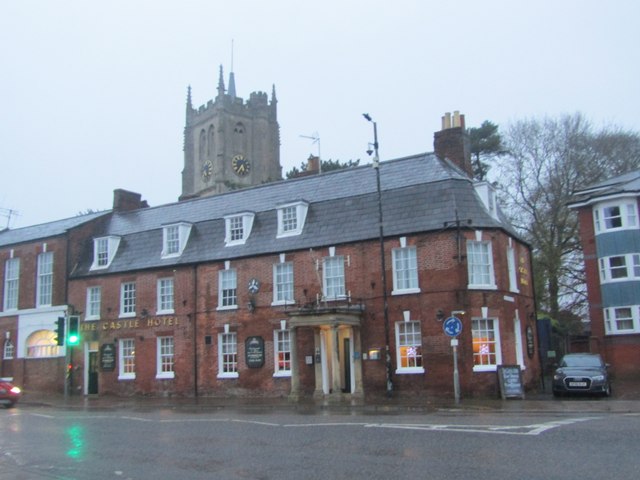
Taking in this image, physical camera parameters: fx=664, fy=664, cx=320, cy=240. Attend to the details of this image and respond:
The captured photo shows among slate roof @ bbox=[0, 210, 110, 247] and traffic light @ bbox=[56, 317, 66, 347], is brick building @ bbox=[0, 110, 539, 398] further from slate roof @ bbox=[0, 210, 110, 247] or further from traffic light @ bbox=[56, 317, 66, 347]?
traffic light @ bbox=[56, 317, 66, 347]

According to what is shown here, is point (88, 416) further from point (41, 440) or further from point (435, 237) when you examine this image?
point (435, 237)

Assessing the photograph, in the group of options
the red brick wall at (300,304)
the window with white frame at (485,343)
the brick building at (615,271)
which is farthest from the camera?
the brick building at (615,271)

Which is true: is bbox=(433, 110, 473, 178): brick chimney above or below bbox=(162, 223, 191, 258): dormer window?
above

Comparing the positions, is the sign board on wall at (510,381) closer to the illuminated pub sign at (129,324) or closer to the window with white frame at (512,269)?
the window with white frame at (512,269)

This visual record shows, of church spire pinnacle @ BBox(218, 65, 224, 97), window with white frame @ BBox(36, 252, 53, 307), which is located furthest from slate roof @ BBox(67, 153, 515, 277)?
church spire pinnacle @ BBox(218, 65, 224, 97)

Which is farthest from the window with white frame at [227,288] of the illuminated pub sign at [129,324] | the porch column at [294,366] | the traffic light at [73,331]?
the traffic light at [73,331]

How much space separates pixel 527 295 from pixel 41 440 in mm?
21485

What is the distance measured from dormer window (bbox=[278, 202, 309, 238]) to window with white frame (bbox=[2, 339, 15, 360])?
61.3ft

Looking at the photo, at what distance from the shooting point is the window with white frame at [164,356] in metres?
32.5

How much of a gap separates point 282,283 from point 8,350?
18.8 metres

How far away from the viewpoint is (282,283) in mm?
29797

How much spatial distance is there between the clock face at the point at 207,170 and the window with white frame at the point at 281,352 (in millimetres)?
74314

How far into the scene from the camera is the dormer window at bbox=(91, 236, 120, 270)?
35938mm

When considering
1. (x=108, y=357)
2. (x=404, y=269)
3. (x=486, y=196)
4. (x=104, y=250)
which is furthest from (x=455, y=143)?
(x=108, y=357)
